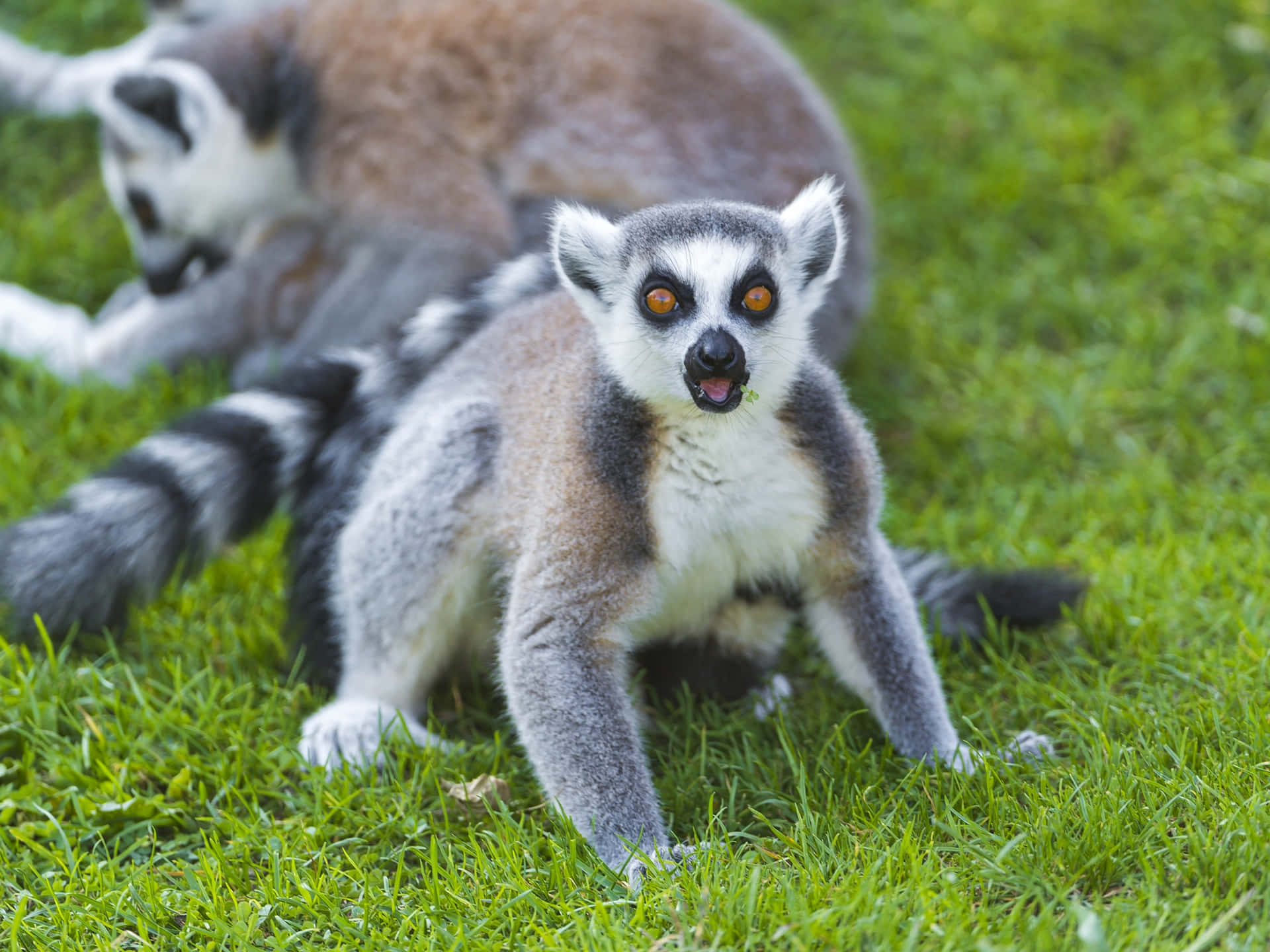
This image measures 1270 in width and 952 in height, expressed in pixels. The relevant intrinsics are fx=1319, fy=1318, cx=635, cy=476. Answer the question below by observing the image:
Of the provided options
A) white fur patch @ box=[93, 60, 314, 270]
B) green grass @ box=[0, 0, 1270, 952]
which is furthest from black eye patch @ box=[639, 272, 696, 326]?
white fur patch @ box=[93, 60, 314, 270]

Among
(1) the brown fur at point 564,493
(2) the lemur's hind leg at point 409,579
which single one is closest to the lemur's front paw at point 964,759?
(1) the brown fur at point 564,493

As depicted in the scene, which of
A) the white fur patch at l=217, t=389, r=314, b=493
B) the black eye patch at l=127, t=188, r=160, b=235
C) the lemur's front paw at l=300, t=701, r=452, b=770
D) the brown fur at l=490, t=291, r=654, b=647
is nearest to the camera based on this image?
the brown fur at l=490, t=291, r=654, b=647

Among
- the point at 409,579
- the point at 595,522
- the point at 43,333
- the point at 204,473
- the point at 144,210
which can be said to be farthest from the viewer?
the point at 144,210

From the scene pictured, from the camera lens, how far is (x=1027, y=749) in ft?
10.00

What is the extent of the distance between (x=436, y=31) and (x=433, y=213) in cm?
79

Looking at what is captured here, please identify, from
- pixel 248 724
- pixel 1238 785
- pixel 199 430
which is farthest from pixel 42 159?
pixel 1238 785

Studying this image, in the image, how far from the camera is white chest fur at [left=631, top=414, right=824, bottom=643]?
288 centimetres

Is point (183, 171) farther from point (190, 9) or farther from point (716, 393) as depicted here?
point (716, 393)

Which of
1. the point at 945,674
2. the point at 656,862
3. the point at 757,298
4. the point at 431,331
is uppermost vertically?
the point at 757,298

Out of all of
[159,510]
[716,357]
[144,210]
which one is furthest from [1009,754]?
[144,210]

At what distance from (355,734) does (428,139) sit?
2848 mm

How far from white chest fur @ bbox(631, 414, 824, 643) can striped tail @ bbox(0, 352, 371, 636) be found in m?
1.40

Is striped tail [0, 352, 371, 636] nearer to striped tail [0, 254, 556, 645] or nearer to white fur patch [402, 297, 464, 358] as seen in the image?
striped tail [0, 254, 556, 645]

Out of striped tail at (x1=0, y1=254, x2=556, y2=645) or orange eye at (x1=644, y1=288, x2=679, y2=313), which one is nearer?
orange eye at (x1=644, y1=288, x2=679, y2=313)
